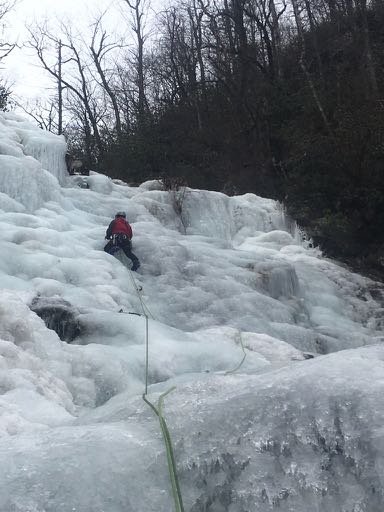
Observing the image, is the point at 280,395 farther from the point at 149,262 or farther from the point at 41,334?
the point at 149,262

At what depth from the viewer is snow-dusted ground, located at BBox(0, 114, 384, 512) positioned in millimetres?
1992

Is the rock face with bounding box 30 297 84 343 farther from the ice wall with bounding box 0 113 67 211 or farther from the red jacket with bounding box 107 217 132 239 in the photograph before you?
the ice wall with bounding box 0 113 67 211

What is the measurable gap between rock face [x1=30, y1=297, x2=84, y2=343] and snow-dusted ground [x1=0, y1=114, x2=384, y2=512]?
0.21 feet

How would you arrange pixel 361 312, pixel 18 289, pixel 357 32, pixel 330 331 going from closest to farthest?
pixel 18 289 < pixel 330 331 < pixel 361 312 < pixel 357 32

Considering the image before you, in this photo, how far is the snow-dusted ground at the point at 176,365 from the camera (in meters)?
1.99

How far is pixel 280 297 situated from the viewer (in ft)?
27.7

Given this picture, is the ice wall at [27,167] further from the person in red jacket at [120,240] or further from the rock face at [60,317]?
the rock face at [60,317]

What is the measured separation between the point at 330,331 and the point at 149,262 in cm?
269

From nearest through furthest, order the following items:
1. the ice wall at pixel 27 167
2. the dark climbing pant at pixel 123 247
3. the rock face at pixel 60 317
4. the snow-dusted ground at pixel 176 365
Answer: the snow-dusted ground at pixel 176 365, the rock face at pixel 60 317, the dark climbing pant at pixel 123 247, the ice wall at pixel 27 167

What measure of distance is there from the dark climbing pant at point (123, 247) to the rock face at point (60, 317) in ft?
8.12

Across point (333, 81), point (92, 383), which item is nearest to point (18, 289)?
point (92, 383)

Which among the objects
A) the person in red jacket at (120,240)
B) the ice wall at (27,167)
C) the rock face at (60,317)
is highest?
the ice wall at (27,167)

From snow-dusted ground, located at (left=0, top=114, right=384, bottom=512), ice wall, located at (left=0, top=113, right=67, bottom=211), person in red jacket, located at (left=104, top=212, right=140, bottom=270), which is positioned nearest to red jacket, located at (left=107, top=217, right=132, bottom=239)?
person in red jacket, located at (left=104, top=212, right=140, bottom=270)

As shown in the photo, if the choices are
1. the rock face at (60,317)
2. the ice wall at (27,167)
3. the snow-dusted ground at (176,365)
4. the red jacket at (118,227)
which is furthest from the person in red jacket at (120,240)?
the rock face at (60,317)
